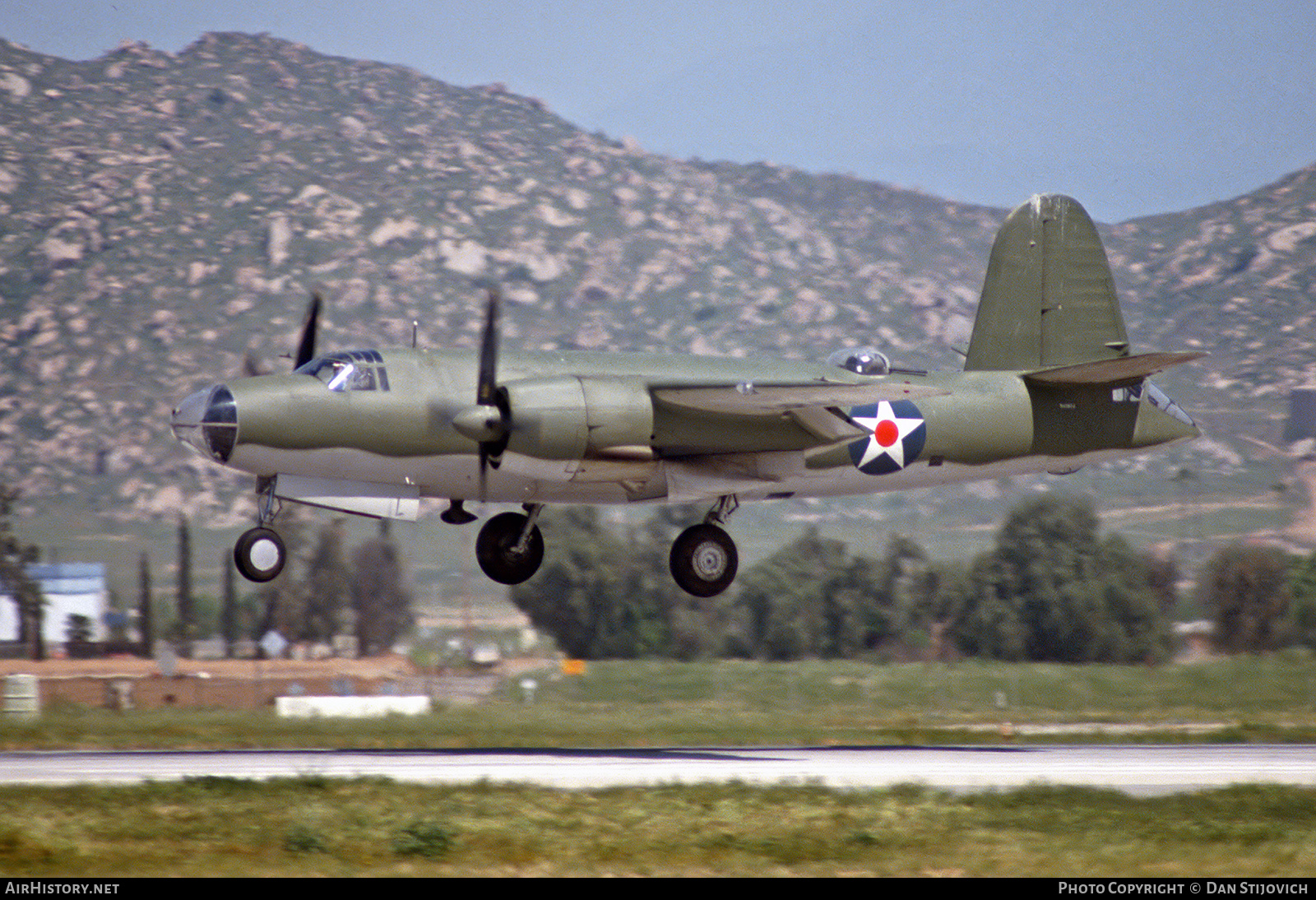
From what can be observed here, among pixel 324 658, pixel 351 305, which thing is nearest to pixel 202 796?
pixel 324 658

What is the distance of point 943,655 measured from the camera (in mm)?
73688

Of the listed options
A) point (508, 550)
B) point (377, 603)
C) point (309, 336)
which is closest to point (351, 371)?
point (309, 336)

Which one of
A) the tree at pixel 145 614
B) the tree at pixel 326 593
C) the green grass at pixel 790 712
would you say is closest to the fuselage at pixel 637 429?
the green grass at pixel 790 712

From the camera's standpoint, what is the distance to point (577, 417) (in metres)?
24.4

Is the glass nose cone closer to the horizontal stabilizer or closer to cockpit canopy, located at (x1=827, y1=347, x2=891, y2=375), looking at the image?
cockpit canopy, located at (x1=827, y1=347, x2=891, y2=375)

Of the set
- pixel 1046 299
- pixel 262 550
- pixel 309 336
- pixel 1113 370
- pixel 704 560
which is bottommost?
pixel 704 560

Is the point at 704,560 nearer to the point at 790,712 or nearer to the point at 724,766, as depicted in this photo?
the point at 724,766

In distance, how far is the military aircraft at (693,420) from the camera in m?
24.6

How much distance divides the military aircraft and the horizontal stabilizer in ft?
0.23

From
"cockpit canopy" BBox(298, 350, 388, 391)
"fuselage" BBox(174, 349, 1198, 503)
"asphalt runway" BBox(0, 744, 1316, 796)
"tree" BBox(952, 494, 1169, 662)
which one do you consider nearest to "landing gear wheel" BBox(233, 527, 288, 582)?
"fuselage" BBox(174, 349, 1198, 503)

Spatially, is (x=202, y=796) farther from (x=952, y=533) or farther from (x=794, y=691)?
(x=952, y=533)

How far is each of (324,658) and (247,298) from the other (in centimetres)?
9288

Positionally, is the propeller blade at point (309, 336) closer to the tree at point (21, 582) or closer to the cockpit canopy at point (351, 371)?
the cockpit canopy at point (351, 371)

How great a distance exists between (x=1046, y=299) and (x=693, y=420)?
990 cm
